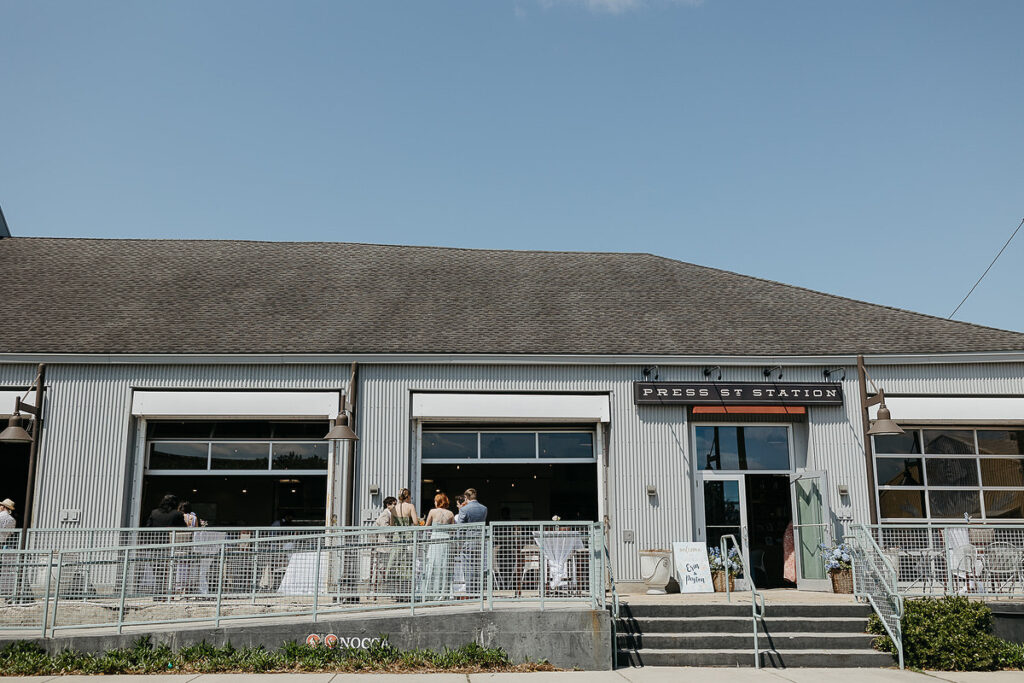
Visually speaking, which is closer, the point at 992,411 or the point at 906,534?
the point at 906,534

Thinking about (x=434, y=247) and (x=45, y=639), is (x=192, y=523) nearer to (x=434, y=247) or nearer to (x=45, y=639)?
(x=45, y=639)

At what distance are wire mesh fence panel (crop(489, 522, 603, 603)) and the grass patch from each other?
0.90 meters

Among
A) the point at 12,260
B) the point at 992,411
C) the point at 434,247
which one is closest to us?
the point at 992,411

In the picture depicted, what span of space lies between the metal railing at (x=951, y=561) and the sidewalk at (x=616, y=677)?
1.96m

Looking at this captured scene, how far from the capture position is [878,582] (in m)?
13.6

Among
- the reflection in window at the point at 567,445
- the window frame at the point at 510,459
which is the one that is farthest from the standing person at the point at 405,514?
the reflection in window at the point at 567,445

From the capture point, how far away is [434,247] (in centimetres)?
2480

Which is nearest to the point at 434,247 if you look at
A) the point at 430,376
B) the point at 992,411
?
the point at 430,376

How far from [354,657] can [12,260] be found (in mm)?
15474

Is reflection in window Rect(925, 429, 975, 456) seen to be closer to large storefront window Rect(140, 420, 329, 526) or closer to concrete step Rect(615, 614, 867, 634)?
concrete step Rect(615, 614, 867, 634)

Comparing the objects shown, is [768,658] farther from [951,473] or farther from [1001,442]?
[1001,442]

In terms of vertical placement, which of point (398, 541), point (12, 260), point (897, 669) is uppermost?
point (12, 260)

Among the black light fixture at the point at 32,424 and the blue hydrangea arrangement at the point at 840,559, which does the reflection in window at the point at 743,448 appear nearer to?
the blue hydrangea arrangement at the point at 840,559

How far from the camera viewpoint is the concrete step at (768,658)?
41.0ft
